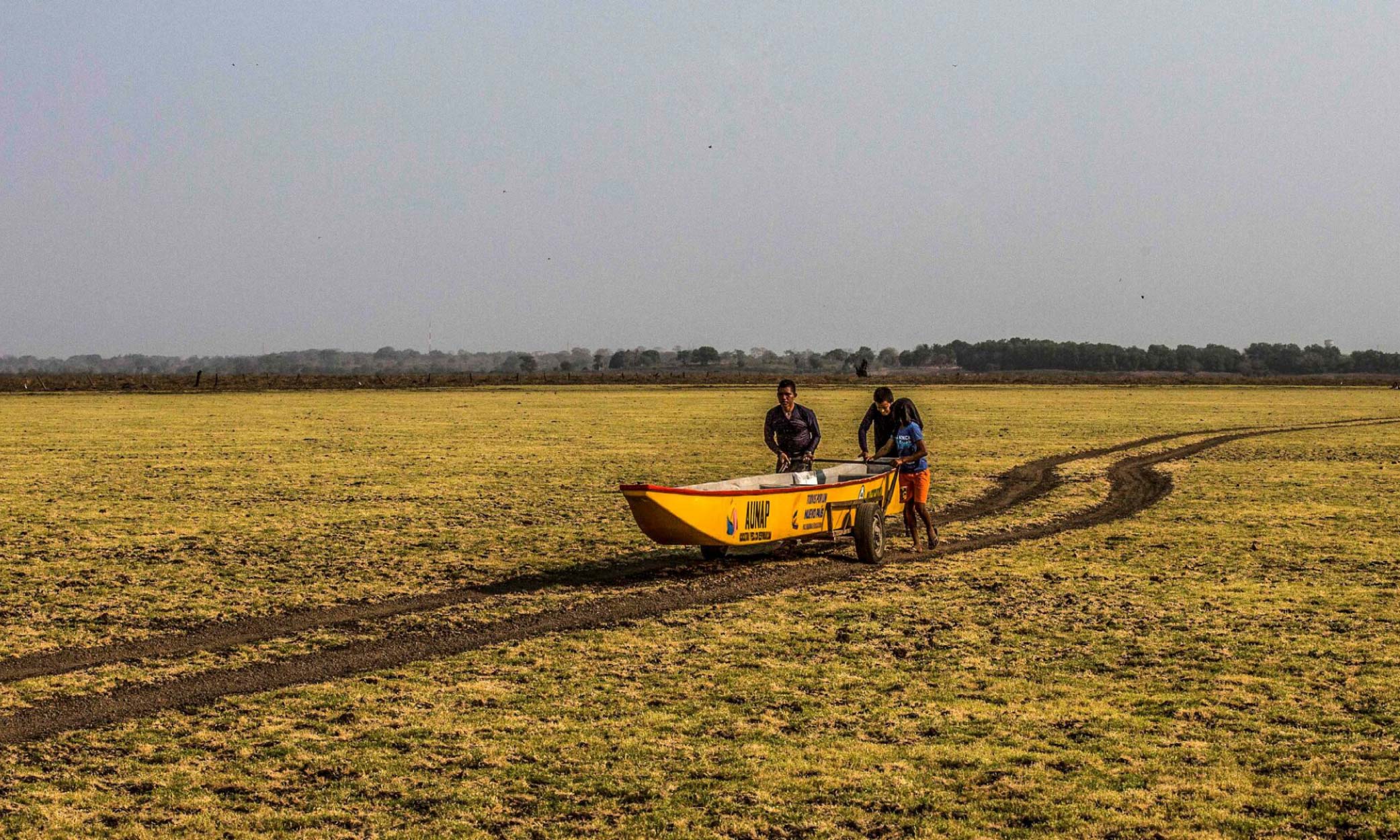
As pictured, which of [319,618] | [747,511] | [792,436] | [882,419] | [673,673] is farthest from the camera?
[882,419]

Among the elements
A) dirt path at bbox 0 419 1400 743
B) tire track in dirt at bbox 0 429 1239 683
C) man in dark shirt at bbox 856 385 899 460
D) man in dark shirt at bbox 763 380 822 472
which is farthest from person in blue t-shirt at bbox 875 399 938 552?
tire track in dirt at bbox 0 429 1239 683

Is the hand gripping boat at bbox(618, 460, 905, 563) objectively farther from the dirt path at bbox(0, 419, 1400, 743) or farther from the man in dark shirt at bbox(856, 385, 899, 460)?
the dirt path at bbox(0, 419, 1400, 743)

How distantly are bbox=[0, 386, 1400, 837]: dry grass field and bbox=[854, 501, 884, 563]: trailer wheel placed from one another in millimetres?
259

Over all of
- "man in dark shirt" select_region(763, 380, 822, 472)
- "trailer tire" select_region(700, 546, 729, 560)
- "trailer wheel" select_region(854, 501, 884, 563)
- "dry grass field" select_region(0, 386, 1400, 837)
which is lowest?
"dry grass field" select_region(0, 386, 1400, 837)

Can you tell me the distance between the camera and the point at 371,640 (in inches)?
430

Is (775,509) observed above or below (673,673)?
above

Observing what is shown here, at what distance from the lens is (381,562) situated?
1497 cm

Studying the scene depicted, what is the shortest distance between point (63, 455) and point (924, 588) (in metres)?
24.9

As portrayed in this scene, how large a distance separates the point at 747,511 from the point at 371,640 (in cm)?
439

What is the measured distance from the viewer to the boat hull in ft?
42.2

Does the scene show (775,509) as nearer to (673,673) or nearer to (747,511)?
(747,511)

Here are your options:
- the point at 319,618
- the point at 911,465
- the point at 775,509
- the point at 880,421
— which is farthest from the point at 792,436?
the point at 319,618

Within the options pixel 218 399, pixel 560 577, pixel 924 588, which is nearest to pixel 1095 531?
pixel 924 588

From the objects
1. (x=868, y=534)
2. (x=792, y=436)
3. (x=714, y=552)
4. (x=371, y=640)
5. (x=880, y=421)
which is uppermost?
(x=880, y=421)
